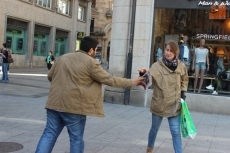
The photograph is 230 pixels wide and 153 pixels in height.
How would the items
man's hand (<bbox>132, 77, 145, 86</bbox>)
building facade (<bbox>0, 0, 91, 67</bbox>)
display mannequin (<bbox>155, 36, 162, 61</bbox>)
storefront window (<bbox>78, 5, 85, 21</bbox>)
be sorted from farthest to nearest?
storefront window (<bbox>78, 5, 85, 21</bbox>) → building facade (<bbox>0, 0, 91, 67</bbox>) → display mannequin (<bbox>155, 36, 162, 61</bbox>) → man's hand (<bbox>132, 77, 145, 86</bbox>)

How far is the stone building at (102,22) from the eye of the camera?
48.8m

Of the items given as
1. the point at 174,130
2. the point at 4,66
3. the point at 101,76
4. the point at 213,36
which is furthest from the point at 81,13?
the point at 101,76

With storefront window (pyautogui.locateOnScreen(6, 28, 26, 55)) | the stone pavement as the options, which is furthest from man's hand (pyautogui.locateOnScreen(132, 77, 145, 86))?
storefront window (pyautogui.locateOnScreen(6, 28, 26, 55))

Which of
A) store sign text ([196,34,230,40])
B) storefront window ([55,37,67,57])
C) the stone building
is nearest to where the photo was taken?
store sign text ([196,34,230,40])

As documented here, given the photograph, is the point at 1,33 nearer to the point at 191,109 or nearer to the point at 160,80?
the point at 191,109

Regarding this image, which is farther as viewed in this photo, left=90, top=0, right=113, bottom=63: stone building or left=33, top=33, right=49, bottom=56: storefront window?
left=90, top=0, right=113, bottom=63: stone building

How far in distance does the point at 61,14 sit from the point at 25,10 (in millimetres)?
6210

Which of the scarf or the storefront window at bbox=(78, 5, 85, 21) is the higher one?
the storefront window at bbox=(78, 5, 85, 21)

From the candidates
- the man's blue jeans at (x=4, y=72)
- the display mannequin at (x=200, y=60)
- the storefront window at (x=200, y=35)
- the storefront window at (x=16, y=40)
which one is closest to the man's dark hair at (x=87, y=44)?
the storefront window at (x=200, y=35)

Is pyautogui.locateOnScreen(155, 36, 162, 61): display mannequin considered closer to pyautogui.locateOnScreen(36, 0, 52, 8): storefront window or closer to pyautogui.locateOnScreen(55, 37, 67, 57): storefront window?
pyautogui.locateOnScreen(36, 0, 52, 8): storefront window

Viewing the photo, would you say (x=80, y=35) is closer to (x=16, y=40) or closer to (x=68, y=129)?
(x=16, y=40)

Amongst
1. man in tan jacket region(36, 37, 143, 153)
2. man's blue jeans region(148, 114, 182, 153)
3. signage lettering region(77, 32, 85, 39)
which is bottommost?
man's blue jeans region(148, 114, 182, 153)

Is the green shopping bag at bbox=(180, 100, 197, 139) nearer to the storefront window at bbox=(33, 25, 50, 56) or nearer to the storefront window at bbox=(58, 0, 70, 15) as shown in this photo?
the storefront window at bbox=(33, 25, 50, 56)

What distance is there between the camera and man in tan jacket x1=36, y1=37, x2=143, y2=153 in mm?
4398
